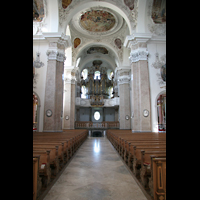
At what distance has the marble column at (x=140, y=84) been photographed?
32.8ft

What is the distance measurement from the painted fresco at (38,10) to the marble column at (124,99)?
30.6ft

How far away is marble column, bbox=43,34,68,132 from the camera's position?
398 inches

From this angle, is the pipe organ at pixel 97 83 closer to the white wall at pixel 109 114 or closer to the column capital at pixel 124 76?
the white wall at pixel 109 114

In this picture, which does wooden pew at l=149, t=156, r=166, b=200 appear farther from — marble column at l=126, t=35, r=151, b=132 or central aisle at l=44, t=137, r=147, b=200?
marble column at l=126, t=35, r=151, b=132

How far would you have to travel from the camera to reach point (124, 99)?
56.6ft

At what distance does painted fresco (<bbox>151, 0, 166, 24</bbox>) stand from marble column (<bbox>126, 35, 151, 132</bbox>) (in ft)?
5.01

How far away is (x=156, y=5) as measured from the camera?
414 inches

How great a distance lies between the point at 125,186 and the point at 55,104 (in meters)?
8.11

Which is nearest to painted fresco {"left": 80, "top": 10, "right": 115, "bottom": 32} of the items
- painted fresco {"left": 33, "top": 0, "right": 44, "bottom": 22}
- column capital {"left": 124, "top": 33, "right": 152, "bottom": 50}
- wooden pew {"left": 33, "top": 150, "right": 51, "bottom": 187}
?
painted fresco {"left": 33, "top": 0, "right": 44, "bottom": 22}

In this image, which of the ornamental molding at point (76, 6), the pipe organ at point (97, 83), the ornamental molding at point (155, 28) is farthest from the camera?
the pipe organ at point (97, 83)

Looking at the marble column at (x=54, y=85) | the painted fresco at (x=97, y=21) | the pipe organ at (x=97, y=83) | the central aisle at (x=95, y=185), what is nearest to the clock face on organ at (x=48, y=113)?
the marble column at (x=54, y=85)
